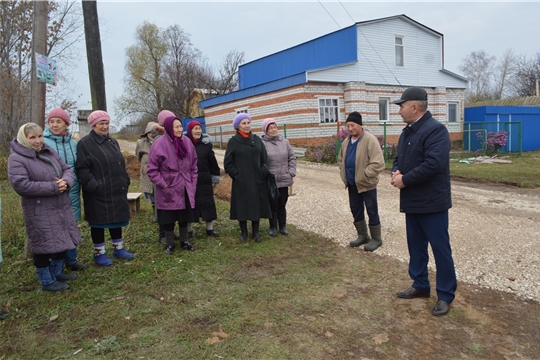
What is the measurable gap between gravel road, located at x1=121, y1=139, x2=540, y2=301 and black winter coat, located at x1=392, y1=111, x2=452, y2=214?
4.75 feet

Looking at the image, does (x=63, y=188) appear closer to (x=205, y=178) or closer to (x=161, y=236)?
(x=161, y=236)

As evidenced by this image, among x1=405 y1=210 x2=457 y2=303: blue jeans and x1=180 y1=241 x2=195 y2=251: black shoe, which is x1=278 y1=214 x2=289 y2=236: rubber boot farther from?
x1=405 y1=210 x2=457 y2=303: blue jeans

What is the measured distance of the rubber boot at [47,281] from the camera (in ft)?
13.4

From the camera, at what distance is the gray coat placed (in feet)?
19.6

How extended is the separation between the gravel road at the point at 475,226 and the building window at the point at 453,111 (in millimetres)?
15570

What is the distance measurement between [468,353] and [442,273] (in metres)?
0.79

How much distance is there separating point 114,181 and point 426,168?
A: 11.4 ft

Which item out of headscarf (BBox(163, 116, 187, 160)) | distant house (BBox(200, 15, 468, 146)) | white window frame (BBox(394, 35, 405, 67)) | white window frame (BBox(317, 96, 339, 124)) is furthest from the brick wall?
headscarf (BBox(163, 116, 187, 160))

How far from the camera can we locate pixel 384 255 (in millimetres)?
5305

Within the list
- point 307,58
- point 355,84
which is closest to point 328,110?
point 355,84

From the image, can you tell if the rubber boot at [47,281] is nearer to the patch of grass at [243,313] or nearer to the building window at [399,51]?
the patch of grass at [243,313]

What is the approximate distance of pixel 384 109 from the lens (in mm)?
22969

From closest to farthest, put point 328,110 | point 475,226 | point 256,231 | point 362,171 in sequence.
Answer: point 362,171 → point 256,231 → point 475,226 → point 328,110

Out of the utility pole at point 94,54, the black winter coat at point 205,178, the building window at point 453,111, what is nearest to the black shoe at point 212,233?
the black winter coat at point 205,178
